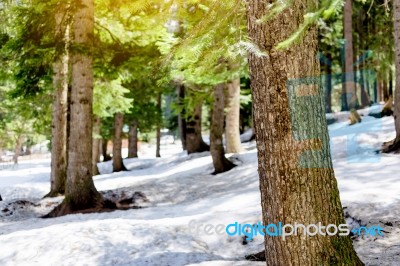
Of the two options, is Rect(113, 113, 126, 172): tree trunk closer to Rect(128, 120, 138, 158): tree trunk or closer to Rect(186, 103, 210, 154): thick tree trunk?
Rect(128, 120, 138, 158): tree trunk

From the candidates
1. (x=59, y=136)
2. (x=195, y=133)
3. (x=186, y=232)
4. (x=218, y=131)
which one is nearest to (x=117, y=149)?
(x=195, y=133)

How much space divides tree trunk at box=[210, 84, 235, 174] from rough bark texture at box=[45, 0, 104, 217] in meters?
4.79

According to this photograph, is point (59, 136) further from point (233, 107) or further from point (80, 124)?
point (233, 107)

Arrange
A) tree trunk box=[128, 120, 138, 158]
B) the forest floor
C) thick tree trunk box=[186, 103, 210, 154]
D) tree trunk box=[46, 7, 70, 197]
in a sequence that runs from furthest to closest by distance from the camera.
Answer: tree trunk box=[128, 120, 138, 158] → thick tree trunk box=[186, 103, 210, 154] → tree trunk box=[46, 7, 70, 197] → the forest floor

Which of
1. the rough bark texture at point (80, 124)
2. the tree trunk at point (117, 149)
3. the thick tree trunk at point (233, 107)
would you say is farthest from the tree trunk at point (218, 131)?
the tree trunk at point (117, 149)

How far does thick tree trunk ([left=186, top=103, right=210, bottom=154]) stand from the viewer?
20.8 metres

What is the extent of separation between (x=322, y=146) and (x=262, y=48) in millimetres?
971

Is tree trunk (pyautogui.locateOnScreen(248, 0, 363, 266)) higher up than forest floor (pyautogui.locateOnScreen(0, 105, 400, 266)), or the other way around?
tree trunk (pyautogui.locateOnScreen(248, 0, 363, 266))

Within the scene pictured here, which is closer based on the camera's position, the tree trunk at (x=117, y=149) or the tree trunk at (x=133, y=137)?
the tree trunk at (x=117, y=149)

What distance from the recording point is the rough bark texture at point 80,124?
372 inches

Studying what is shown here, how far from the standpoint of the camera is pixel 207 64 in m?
3.98

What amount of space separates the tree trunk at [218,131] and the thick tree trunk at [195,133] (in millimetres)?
7252

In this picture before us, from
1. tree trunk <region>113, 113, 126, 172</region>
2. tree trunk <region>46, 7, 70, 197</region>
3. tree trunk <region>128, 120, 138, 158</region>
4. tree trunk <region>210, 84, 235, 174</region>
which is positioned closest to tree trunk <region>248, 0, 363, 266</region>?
tree trunk <region>210, 84, 235, 174</region>

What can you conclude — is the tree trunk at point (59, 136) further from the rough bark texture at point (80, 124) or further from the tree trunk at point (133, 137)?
the tree trunk at point (133, 137)
